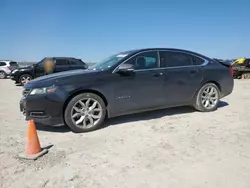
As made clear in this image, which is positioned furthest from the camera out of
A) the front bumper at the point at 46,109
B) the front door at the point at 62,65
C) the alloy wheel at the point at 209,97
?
the front door at the point at 62,65

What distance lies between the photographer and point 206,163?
11.1ft

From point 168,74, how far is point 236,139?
6.60 ft

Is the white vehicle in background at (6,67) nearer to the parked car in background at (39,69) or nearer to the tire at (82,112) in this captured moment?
the parked car in background at (39,69)

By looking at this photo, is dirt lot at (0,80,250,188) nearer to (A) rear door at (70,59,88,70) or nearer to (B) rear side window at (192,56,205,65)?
(B) rear side window at (192,56,205,65)

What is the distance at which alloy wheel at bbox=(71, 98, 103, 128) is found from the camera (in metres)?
4.77

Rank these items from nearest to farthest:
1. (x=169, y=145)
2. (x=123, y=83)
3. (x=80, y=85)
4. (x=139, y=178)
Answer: (x=139, y=178) < (x=169, y=145) < (x=80, y=85) < (x=123, y=83)

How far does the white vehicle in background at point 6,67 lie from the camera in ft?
80.1

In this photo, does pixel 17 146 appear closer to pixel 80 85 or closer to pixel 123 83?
pixel 80 85

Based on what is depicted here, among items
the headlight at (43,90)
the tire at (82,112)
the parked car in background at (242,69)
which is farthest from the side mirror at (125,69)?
the parked car in background at (242,69)

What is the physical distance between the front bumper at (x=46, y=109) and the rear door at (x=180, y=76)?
233 cm

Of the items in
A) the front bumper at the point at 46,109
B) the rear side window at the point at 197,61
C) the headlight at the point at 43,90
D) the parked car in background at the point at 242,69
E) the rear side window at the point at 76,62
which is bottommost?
the parked car in background at the point at 242,69

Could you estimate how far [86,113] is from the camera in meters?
4.84

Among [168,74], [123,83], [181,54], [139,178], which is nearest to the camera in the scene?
[139,178]

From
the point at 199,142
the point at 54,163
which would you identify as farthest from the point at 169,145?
the point at 54,163
